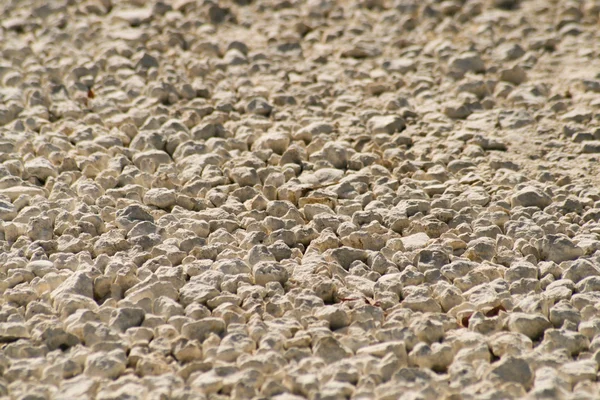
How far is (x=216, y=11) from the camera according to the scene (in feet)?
18.0

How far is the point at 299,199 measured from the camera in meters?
3.70

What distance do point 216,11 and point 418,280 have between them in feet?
9.20

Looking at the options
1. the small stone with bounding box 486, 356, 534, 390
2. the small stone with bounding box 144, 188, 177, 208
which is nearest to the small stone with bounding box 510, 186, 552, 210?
the small stone with bounding box 486, 356, 534, 390

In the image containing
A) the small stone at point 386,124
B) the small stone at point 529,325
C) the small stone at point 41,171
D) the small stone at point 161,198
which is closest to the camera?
the small stone at point 529,325

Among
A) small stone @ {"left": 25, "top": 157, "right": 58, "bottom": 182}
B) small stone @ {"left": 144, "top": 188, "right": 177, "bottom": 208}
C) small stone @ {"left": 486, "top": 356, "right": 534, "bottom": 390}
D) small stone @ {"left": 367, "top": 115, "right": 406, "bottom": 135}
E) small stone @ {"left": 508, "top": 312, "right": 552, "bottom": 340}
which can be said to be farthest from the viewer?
small stone @ {"left": 367, "top": 115, "right": 406, "bottom": 135}

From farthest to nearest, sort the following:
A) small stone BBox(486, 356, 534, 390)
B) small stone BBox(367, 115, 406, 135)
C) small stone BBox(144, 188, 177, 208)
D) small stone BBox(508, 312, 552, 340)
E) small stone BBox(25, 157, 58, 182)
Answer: small stone BBox(367, 115, 406, 135) → small stone BBox(25, 157, 58, 182) → small stone BBox(144, 188, 177, 208) → small stone BBox(508, 312, 552, 340) → small stone BBox(486, 356, 534, 390)

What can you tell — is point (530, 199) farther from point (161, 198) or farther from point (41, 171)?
point (41, 171)

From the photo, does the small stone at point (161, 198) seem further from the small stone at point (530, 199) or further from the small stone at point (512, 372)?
the small stone at point (512, 372)

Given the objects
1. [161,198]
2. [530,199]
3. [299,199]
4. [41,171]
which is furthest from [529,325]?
[41,171]

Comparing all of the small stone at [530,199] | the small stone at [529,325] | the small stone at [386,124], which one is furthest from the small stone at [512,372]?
the small stone at [386,124]

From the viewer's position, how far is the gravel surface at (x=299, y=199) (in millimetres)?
2748

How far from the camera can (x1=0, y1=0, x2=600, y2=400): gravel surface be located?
108 inches

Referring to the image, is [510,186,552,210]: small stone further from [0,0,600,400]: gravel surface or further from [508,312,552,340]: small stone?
[508,312,552,340]: small stone

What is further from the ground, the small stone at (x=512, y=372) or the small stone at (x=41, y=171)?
the small stone at (x=41, y=171)
